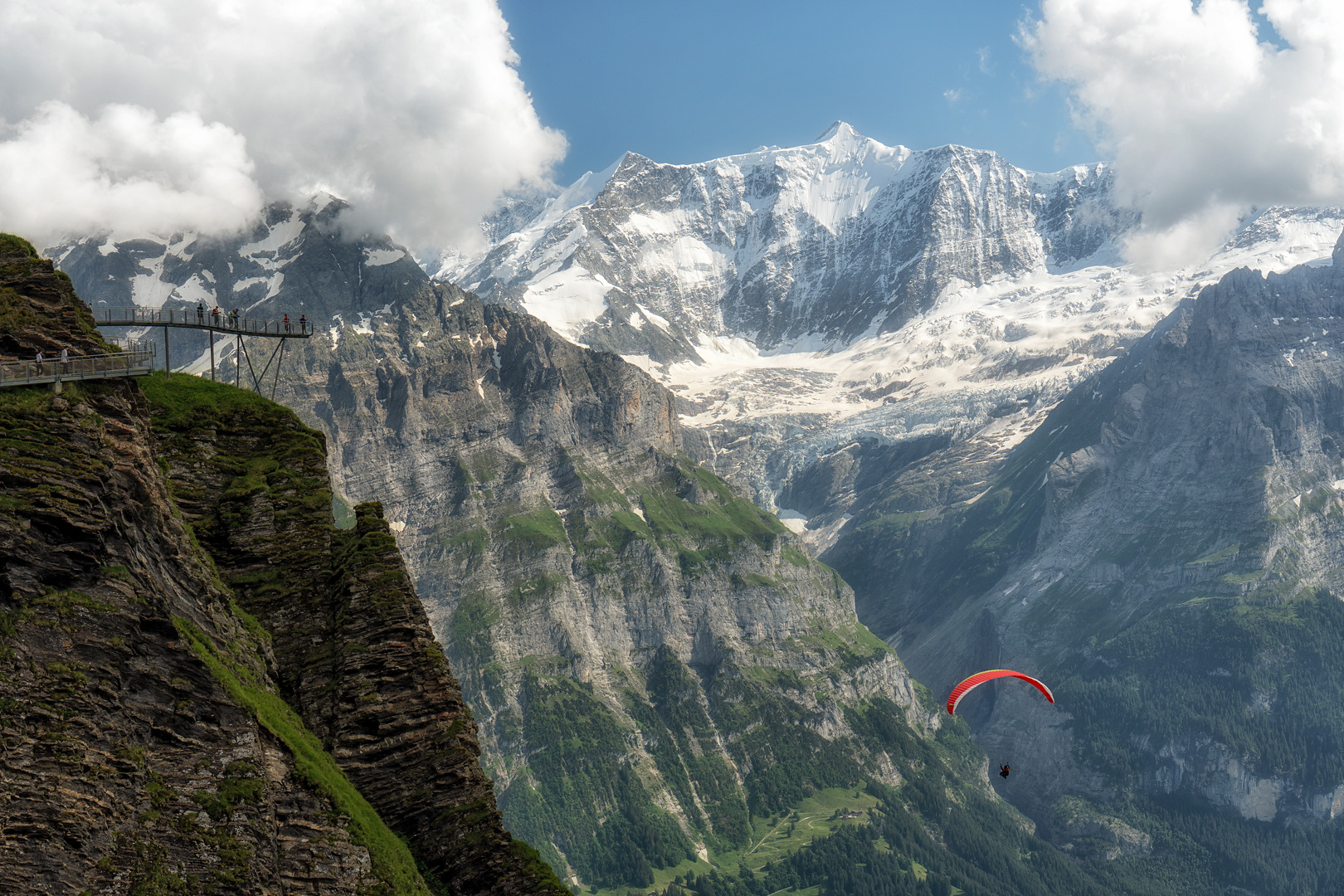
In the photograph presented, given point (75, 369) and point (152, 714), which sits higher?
point (75, 369)

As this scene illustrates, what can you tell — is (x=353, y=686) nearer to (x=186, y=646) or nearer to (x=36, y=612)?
(x=186, y=646)

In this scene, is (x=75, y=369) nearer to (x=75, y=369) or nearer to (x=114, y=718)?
(x=75, y=369)

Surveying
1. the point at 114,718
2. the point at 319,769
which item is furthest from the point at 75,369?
the point at 319,769

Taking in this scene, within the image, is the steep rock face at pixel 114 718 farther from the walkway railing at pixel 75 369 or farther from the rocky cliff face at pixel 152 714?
the walkway railing at pixel 75 369

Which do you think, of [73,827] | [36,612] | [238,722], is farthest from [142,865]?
[36,612]

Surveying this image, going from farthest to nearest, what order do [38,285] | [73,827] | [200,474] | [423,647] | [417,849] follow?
1. [200,474]
2. [423,647]
3. [417,849]
4. [38,285]
5. [73,827]

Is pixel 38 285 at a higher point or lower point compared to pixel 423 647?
higher

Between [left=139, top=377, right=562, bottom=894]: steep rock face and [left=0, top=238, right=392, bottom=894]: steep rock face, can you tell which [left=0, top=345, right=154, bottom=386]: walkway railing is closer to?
[left=0, top=238, right=392, bottom=894]: steep rock face
